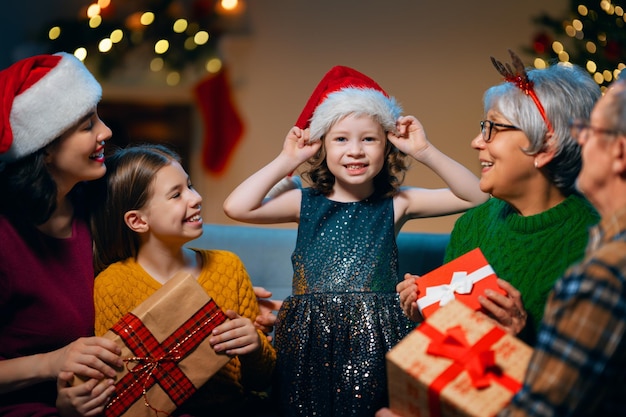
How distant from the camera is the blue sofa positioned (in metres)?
3.08

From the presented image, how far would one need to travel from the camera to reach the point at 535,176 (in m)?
2.34

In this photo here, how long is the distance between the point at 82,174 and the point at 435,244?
140cm

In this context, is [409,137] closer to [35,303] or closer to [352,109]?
[352,109]

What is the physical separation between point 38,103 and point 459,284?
1.30m

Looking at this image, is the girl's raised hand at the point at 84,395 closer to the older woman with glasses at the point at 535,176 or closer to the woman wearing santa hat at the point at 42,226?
the woman wearing santa hat at the point at 42,226

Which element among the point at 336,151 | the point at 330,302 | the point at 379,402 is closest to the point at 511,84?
the point at 336,151

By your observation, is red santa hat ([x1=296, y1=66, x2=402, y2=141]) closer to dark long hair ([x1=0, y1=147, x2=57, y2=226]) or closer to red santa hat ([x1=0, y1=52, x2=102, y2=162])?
red santa hat ([x1=0, y1=52, x2=102, y2=162])

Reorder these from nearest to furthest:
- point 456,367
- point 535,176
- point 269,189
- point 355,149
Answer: point 456,367
point 535,176
point 355,149
point 269,189

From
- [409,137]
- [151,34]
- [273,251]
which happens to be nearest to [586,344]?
[409,137]

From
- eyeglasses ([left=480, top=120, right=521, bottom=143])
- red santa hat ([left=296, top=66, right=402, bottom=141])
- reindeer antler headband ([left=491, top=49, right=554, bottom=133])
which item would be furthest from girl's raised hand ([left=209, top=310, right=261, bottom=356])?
reindeer antler headband ([left=491, top=49, right=554, bottom=133])

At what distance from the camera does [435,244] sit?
3131mm

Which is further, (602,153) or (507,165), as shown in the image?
(507,165)

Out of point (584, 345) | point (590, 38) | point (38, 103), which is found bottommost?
point (584, 345)

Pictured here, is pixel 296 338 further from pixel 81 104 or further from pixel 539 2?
pixel 539 2
